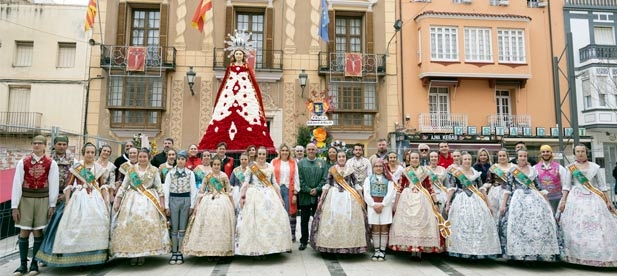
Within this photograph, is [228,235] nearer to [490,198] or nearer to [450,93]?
[490,198]

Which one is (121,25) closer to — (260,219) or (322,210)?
(260,219)

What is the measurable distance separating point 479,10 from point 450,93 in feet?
12.7

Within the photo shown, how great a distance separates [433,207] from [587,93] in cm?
1618

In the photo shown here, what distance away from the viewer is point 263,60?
1681 centimetres

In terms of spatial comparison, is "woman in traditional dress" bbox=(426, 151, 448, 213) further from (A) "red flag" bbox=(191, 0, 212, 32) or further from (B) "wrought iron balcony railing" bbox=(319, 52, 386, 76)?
(B) "wrought iron balcony railing" bbox=(319, 52, 386, 76)

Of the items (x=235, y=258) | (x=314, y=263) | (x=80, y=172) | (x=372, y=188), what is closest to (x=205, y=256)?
(x=235, y=258)

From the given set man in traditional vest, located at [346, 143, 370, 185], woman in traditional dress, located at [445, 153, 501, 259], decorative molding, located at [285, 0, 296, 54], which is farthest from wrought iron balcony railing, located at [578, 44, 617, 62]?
man in traditional vest, located at [346, 143, 370, 185]

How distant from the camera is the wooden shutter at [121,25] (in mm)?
16297

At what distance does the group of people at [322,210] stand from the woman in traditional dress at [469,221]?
1 centimetres

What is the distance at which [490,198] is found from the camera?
6180mm

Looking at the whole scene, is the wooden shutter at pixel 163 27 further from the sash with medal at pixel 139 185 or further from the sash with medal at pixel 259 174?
the sash with medal at pixel 259 174

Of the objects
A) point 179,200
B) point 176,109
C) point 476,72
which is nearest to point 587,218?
point 179,200

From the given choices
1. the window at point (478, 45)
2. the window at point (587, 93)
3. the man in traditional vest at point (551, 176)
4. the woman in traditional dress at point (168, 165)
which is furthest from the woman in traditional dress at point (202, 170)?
the window at point (587, 93)

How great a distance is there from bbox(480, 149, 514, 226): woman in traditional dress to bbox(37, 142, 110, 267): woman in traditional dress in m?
5.25
